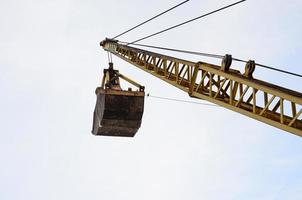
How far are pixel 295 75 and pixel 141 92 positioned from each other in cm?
647

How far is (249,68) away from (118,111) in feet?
18.8

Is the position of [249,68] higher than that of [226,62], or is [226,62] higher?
[226,62]

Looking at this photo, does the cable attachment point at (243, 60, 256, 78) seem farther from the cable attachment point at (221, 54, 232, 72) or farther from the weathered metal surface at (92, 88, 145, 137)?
the weathered metal surface at (92, 88, 145, 137)

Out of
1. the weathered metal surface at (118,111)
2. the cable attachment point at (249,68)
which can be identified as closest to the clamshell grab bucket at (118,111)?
the weathered metal surface at (118,111)

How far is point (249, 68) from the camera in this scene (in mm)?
11953

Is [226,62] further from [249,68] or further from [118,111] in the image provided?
[118,111]

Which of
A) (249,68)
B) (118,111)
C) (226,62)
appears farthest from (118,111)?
(249,68)

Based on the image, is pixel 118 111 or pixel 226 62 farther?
pixel 118 111

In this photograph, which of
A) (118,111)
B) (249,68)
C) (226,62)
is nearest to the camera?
(249,68)

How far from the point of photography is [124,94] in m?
16.1

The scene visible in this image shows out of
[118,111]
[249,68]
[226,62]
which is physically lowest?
[118,111]

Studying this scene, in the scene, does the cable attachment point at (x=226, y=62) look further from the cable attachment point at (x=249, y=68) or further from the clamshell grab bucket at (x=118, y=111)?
the clamshell grab bucket at (x=118, y=111)

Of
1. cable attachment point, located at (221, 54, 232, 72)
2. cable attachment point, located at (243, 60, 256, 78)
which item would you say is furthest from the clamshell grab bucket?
cable attachment point, located at (243, 60, 256, 78)

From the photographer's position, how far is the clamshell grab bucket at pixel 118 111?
16.0m
